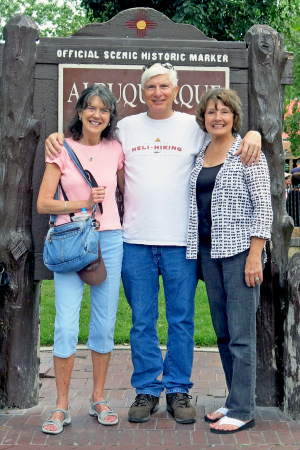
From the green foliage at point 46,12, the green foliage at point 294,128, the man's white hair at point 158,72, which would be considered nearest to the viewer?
the man's white hair at point 158,72

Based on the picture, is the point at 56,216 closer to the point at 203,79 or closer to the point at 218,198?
the point at 218,198

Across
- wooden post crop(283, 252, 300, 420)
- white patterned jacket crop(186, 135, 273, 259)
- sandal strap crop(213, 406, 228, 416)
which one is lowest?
sandal strap crop(213, 406, 228, 416)

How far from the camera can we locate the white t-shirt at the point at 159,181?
11.8ft

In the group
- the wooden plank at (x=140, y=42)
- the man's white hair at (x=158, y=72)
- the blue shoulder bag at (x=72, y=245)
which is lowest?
the blue shoulder bag at (x=72, y=245)

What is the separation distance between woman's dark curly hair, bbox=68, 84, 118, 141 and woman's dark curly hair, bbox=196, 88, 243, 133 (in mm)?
551

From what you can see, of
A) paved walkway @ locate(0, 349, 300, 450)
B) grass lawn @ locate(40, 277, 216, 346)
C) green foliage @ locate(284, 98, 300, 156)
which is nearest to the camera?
paved walkway @ locate(0, 349, 300, 450)

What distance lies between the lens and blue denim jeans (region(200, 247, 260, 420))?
345cm

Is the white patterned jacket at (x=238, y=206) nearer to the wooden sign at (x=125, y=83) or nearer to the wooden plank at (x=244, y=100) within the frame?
the wooden plank at (x=244, y=100)

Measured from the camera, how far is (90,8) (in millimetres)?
13227

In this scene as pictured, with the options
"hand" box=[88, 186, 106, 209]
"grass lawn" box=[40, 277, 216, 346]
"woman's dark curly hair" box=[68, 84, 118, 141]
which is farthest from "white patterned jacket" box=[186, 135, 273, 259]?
"grass lawn" box=[40, 277, 216, 346]

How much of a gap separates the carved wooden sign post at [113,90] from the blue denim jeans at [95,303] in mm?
519

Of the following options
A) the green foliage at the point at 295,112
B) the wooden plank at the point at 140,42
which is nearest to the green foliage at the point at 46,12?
the green foliage at the point at 295,112

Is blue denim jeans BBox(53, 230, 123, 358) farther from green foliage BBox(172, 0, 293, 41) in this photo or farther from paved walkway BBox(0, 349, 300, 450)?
green foliage BBox(172, 0, 293, 41)

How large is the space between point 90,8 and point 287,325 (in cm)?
1130
